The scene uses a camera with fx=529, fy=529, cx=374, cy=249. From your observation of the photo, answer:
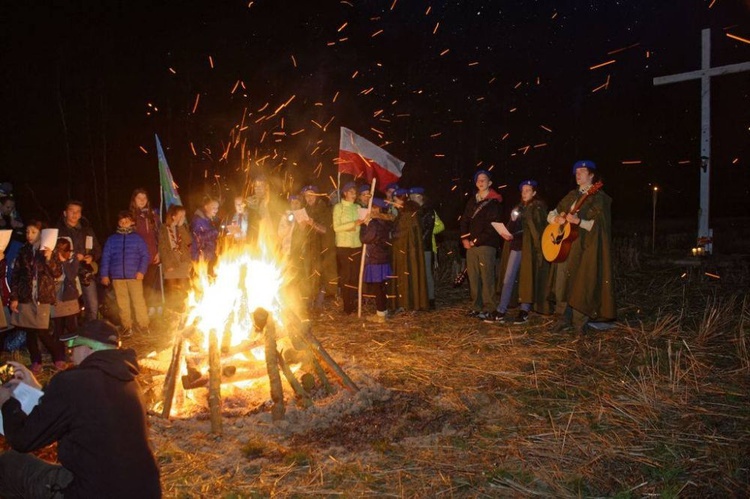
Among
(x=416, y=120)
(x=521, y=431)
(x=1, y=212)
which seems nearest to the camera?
(x=521, y=431)

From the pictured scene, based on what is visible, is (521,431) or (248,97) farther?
(248,97)

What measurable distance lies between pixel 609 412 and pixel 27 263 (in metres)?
6.80

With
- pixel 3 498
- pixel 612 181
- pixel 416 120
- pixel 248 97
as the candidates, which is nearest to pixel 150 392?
pixel 3 498

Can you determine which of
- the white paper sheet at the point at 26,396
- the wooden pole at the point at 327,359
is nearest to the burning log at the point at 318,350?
the wooden pole at the point at 327,359

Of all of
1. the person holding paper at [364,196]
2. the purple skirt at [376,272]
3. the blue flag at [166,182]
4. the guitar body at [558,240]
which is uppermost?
the blue flag at [166,182]

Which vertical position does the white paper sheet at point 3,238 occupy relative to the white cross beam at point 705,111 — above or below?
below

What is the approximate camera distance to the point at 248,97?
2145cm

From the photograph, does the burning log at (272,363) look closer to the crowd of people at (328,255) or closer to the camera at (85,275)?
the crowd of people at (328,255)

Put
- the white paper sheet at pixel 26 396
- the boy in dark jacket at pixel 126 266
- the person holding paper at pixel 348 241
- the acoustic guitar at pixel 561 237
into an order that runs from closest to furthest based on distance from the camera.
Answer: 1. the white paper sheet at pixel 26 396
2. the acoustic guitar at pixel 561 237
3. the boy in dark jacket at pixel 126 266
4. the person holding paper at pixel 348 241

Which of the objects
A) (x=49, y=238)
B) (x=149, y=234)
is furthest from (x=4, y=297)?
(x=149, y=234)

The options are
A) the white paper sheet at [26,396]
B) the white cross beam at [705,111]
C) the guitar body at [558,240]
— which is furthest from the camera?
the white cross beam at [705,111]

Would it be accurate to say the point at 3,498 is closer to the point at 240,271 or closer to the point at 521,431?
the point at 240,271

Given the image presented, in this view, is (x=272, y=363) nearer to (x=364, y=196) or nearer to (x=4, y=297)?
(x=4, y=297)

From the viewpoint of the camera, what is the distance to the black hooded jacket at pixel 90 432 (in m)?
2.81
